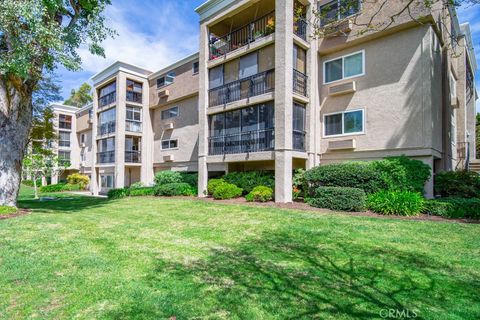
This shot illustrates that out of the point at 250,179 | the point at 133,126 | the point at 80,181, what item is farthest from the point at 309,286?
the point at 80,181

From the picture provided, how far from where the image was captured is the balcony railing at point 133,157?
26.2m

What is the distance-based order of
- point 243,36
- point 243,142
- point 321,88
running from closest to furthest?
point 321,88, point 243,142, point 243,36

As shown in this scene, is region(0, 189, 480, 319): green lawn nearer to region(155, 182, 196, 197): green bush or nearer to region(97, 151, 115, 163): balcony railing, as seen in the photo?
region(155, 182, 196, 197): green bush

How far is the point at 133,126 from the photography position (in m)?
26.6

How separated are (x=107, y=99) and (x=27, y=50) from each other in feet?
63.2

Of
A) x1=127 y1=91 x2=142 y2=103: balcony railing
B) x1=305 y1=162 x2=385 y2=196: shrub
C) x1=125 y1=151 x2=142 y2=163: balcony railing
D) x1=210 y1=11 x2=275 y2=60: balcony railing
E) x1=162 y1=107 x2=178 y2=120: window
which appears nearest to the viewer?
x1=305 y1=162 x2=385 y2=196: shrub

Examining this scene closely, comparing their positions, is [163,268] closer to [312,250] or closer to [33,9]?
[312,250]

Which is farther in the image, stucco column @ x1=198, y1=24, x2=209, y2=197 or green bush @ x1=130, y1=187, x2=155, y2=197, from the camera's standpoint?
green bush @ x1=130, y1=187, x2=155, y2=197

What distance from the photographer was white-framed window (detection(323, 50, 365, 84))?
574 inches

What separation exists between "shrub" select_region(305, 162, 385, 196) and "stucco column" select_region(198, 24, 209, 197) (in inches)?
278

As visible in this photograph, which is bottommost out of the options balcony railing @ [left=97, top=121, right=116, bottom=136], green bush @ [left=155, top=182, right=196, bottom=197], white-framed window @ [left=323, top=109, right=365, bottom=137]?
Answer: green bush @ [left=155, top=182, right=196, bottom=197]

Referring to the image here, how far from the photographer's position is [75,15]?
40.3 feet

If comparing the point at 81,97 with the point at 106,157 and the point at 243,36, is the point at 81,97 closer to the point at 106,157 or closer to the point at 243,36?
the point at 106,157

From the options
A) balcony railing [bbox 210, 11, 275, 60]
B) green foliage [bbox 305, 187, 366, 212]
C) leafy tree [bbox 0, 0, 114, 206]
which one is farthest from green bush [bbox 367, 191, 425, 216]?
leafy tree [bbox 0, 0, 114, 206]
